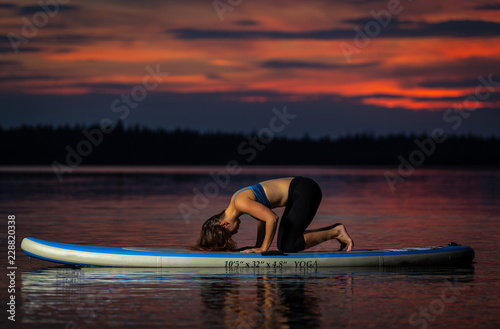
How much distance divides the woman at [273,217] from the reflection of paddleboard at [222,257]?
23 centimetres

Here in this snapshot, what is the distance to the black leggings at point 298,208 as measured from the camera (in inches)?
584

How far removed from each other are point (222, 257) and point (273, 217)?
138cm

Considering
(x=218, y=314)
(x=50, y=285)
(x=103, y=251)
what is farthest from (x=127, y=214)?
(x=218, y=314)

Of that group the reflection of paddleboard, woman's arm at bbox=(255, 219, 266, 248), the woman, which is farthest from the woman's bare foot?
woman's arm at bbox=(255, 219, 266, 248)

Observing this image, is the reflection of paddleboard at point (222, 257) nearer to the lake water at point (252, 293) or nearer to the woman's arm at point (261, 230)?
the lake water at point (252, 293)

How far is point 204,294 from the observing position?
12.5 metres

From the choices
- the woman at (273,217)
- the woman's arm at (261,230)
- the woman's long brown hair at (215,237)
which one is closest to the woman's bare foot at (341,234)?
the woman at (273,217)

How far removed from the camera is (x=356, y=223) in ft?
87.4

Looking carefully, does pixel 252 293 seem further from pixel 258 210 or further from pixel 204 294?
pixel 258 210

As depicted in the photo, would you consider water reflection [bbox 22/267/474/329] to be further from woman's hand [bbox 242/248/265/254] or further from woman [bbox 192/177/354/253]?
woman [bbox 192/177/354/253]

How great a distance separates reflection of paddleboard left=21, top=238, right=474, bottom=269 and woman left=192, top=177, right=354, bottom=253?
0.75 feet

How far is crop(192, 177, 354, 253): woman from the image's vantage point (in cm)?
1426

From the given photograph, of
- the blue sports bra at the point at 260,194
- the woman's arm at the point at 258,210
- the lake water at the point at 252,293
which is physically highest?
the blue sports bra at the point at 260,194

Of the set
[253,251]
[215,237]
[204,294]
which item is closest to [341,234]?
[253,251]
